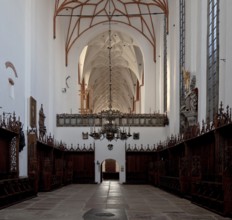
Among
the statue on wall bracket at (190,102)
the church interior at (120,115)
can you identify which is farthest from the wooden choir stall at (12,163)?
the statue on wall bracket at (190,102)

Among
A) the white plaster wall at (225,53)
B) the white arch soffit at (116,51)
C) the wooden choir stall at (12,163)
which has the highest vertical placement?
the white arch soffit at (116,51)

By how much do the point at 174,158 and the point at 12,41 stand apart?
10741mm

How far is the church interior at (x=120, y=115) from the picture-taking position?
14.8 m

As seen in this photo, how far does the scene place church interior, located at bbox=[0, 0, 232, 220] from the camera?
14812mm

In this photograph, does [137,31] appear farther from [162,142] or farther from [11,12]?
[11,12]

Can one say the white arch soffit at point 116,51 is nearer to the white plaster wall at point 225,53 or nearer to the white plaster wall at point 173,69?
the white plaster wall at point 173,69

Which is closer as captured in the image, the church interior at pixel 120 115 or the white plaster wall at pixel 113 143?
the church interior at pixel 120 115

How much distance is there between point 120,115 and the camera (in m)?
33.6

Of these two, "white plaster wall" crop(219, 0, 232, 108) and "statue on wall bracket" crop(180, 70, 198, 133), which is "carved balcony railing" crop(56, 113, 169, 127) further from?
"white plaster wall" crop(219, 0, 232, 108)

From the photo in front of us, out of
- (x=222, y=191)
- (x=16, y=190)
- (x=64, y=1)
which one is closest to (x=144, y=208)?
(x=222, y=191)

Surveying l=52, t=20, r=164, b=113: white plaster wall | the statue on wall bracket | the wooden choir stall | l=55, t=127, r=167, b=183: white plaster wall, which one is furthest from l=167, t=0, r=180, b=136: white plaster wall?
the wooden choir stall

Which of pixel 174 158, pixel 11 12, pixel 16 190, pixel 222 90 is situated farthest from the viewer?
pixel 174 158

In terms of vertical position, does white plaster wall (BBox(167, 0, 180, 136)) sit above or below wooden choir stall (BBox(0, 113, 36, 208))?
above

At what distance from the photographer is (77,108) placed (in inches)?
1501
